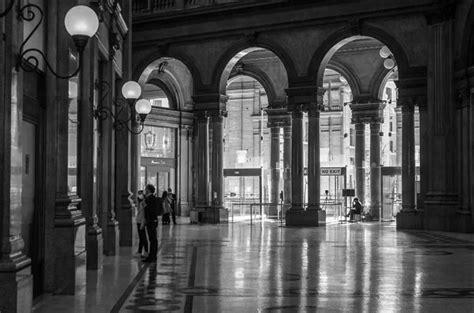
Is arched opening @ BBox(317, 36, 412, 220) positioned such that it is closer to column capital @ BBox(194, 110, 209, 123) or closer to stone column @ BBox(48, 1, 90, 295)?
column capital @ BBox(194, 110, 209, 123)

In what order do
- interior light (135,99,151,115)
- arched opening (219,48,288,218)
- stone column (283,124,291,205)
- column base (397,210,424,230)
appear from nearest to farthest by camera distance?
1. interior light (135,99,151,115)
2. column base (397,210,424,230)
3. stone column (283,124,291,205)
4. arched opening (219,48,288,218)

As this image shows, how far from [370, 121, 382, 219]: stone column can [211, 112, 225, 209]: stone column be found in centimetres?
718

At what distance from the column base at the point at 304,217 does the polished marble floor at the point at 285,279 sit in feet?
24.6

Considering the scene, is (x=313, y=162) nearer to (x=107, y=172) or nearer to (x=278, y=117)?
(x=278, y=117)

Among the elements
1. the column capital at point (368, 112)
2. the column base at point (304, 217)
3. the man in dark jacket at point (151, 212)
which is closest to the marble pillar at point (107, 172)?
the man in dark jacket at point (151, 212)

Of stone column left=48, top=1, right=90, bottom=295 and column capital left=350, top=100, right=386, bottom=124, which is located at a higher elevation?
column capital left=350, top=100, right=386, bottom=124

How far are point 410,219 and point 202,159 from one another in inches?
364

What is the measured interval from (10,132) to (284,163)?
88.4ft

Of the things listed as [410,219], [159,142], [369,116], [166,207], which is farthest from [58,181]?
[159,142]

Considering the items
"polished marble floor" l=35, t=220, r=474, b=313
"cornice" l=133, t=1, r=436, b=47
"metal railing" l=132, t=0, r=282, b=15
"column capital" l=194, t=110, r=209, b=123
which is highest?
"metal railing" l=132, t=0, r=282, b=15

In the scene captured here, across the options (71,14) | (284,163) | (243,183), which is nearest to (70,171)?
(71,14)

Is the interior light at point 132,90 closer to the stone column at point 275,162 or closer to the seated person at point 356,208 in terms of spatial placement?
the seated person at point 356,208

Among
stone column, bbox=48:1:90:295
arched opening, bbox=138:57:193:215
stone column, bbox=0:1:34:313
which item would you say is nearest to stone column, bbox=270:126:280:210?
arched opening, bbox=138:57:193:215

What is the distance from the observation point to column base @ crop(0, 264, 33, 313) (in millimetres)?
6902
